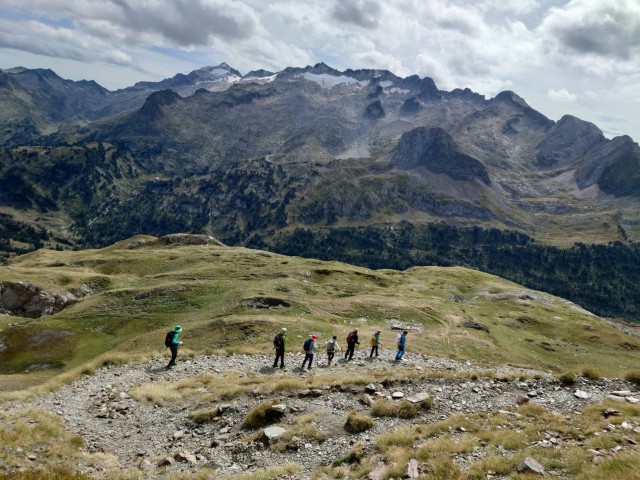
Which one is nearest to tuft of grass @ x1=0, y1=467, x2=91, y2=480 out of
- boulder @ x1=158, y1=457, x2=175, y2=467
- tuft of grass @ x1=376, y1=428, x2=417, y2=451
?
boulder @ x1=158, y1=457, x2=175, y2=467

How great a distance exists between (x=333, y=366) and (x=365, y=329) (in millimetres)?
21137

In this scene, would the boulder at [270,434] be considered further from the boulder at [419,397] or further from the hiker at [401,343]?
the hiker at [401,343]

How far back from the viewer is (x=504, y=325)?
8912 centimetres

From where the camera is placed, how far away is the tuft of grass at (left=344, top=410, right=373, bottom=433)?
858 inches

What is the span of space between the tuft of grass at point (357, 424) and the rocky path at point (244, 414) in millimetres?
400

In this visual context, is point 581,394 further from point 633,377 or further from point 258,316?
point 258,316

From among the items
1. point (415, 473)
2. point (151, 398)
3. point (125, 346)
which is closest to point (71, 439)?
point (151, 398)

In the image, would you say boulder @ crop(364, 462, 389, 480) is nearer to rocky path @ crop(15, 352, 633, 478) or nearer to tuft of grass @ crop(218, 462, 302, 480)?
rocky path @ crop(15, 352, 633, 478)

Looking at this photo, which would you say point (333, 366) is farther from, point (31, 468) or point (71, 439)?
point (31, 468)

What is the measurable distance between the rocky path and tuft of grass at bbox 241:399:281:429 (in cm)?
56

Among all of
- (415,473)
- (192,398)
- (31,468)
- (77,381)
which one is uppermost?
(415,473)

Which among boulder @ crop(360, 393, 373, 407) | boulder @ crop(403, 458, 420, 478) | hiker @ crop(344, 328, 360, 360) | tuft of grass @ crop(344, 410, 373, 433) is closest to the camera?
boulder @ crop(403, 458, 420, 478)

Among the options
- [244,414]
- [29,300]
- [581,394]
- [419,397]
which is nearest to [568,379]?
[581,394]

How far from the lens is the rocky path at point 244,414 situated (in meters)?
20.0
